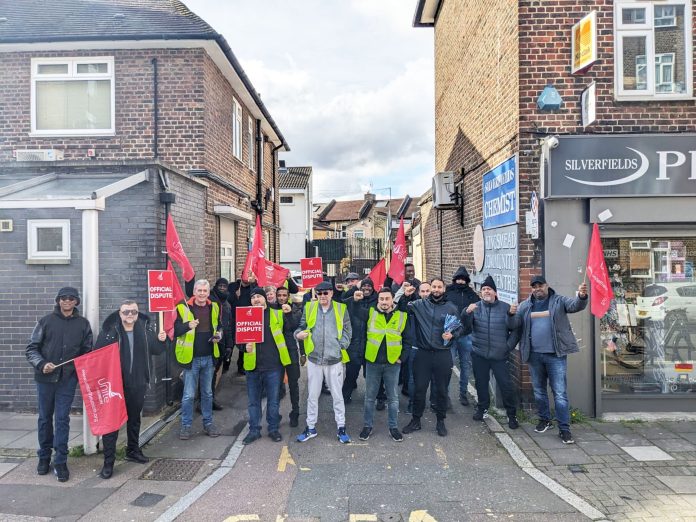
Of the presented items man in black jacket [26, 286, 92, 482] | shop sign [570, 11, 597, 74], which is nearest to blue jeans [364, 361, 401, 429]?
man in black jacket [26, 286, 92, 482]

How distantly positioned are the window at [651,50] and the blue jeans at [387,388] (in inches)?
194

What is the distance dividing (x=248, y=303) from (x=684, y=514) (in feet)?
21.0

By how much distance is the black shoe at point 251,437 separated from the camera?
6.07 meters

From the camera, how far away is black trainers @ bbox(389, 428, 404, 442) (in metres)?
6.08

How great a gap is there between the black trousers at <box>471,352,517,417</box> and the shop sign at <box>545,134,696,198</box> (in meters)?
2.43

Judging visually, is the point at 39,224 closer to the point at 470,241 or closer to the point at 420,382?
the point at 420,382

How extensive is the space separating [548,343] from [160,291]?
4855mm

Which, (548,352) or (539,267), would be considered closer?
(548,352)

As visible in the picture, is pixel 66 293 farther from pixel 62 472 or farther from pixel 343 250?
pixel 343 250

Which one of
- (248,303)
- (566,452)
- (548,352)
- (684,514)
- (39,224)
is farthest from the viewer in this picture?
(248,303)

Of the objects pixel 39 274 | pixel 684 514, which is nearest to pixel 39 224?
pixel 39 274

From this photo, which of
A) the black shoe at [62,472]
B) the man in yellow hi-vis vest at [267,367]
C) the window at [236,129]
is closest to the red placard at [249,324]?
the man in yellow hi-vis vest at [267,367]

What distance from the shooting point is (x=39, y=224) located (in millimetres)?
6730

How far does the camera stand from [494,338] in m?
6.57
